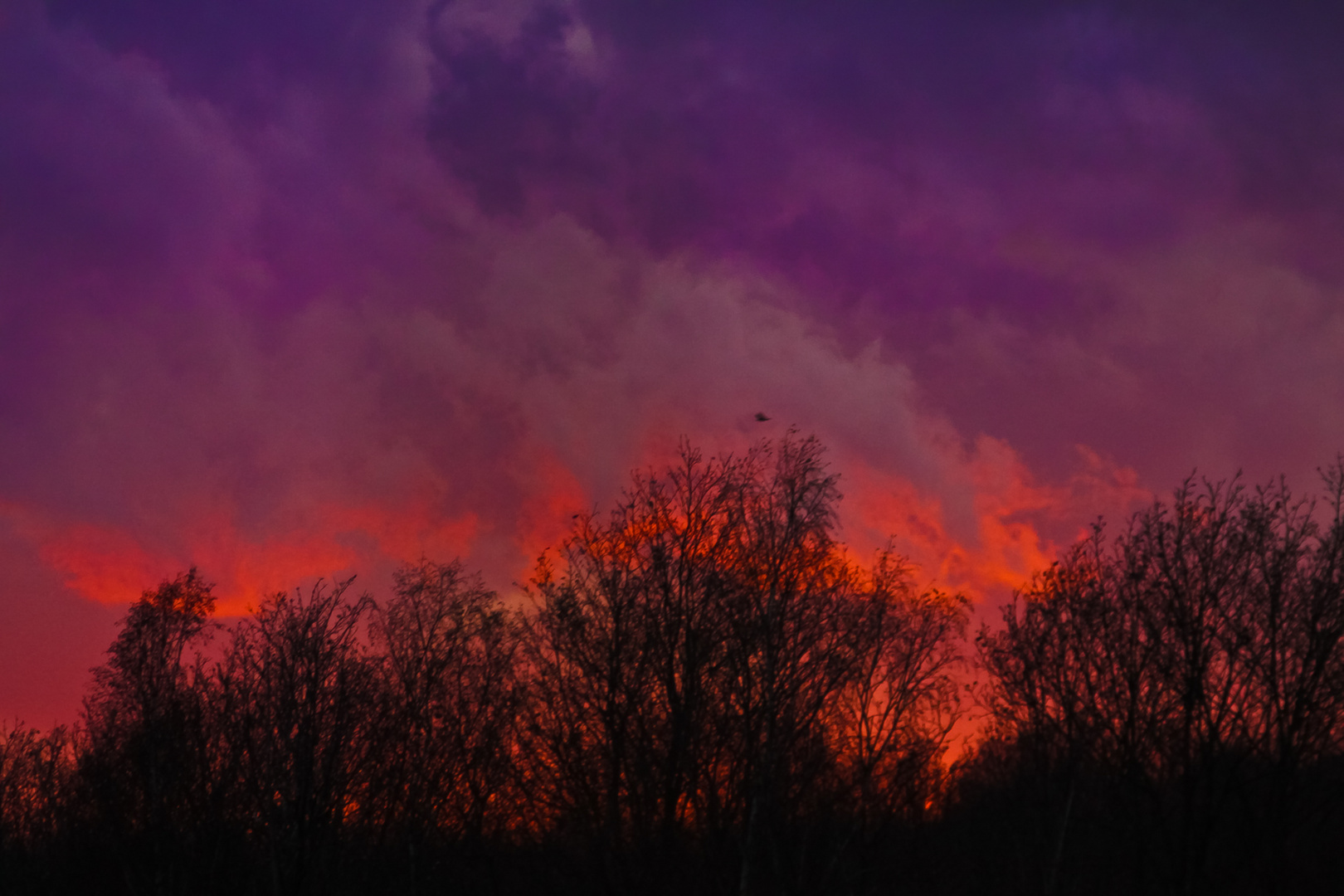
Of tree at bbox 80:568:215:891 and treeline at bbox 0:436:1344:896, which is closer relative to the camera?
treeline at bbox 0:436:1344:896

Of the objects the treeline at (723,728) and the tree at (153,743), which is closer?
the treeline at (723,728)

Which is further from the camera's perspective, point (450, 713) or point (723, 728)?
point (450, 713)

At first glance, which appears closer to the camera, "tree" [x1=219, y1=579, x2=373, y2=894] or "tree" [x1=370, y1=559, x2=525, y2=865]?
"tree" [x1=219, y1=579, x2=373, y2=894]

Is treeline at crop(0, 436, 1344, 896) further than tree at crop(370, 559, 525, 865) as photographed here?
No

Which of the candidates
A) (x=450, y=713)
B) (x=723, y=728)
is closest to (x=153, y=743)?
(x=450, y=713)

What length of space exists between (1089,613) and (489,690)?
27.6 metres

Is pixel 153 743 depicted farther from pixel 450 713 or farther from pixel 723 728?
pixel 723 728

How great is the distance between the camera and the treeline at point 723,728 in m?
25.2

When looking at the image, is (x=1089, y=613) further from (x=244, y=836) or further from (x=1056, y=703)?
(x=244, y=836)

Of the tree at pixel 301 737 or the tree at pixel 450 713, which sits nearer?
the tree at pixel 301 737

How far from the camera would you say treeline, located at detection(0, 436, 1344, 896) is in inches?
992

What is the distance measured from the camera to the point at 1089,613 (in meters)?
27.9

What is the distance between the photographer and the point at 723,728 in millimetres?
26641

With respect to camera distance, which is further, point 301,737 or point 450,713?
point 450,713
